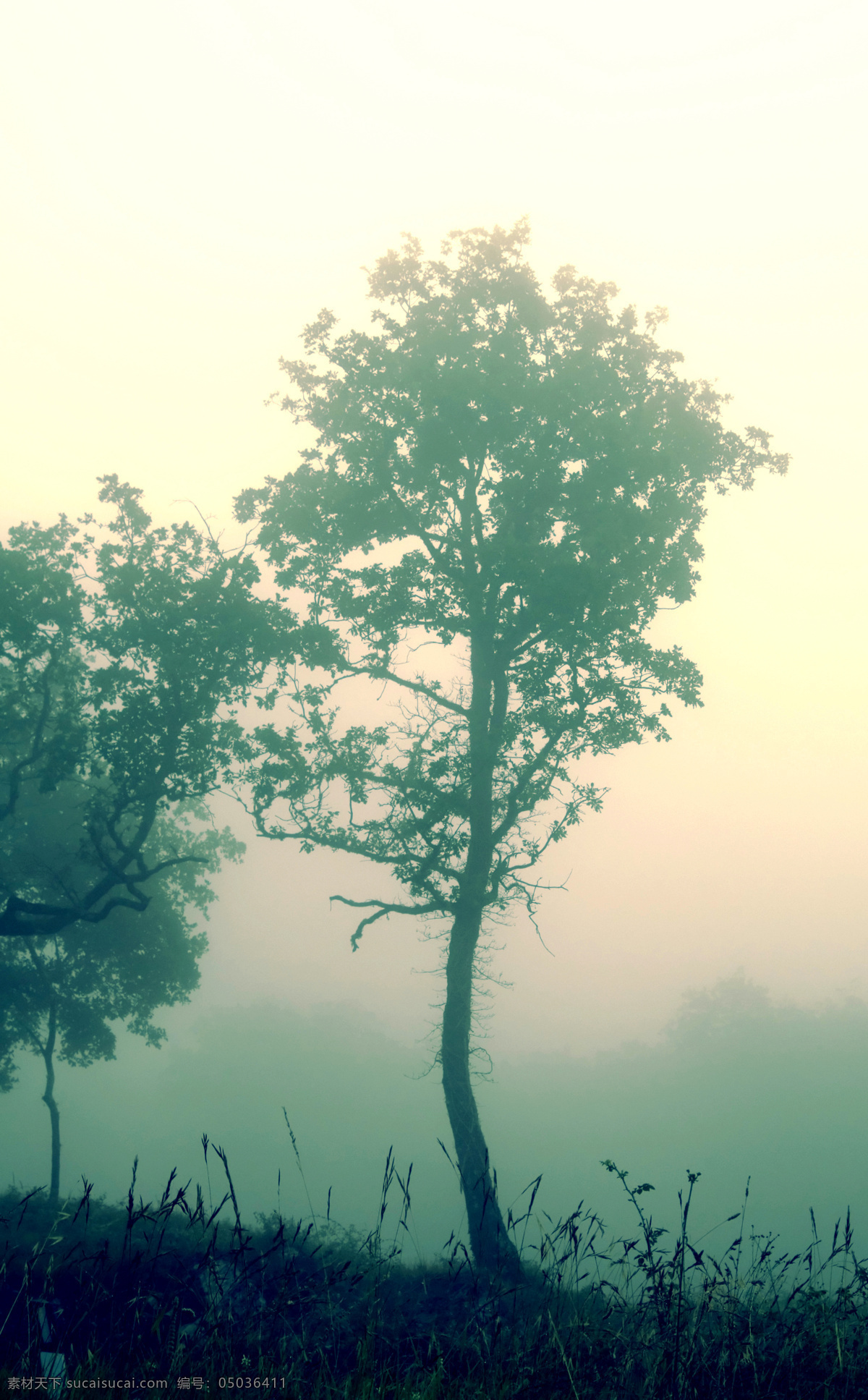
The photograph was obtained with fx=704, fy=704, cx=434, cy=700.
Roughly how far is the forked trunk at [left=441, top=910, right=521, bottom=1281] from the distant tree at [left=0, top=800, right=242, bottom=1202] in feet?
41.5

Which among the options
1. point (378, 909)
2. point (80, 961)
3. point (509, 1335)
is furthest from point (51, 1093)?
point (509, 1335)

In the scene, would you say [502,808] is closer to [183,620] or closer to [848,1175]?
[183,620]

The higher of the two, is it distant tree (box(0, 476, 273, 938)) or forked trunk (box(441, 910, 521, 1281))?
distant tree (box(0, 476, 273, 938))

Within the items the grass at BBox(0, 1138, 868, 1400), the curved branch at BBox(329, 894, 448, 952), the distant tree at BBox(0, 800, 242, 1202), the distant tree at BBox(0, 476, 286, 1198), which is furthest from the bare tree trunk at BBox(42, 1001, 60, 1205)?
the grass at BBox(0, 1138, 868, 1400)

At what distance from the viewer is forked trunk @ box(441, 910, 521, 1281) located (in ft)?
35.7

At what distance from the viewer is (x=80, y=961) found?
23953 millimetres

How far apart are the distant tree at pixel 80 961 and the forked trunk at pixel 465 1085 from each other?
12641 mm

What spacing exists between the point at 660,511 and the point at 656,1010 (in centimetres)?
7503

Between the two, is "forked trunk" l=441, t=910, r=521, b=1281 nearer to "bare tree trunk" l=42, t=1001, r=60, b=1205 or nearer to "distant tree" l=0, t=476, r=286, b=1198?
"distant tree" l=0, t=476, r=286, b=1198

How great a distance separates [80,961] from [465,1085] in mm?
17260

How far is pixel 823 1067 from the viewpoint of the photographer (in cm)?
6097

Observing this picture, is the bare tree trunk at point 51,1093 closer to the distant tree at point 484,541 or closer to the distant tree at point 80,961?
the distant tree at point 80,961

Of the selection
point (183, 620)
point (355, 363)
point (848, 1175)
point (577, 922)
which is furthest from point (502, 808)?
point (577, 922)

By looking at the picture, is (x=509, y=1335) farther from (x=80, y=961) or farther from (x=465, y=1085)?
(x=80, y=961)
